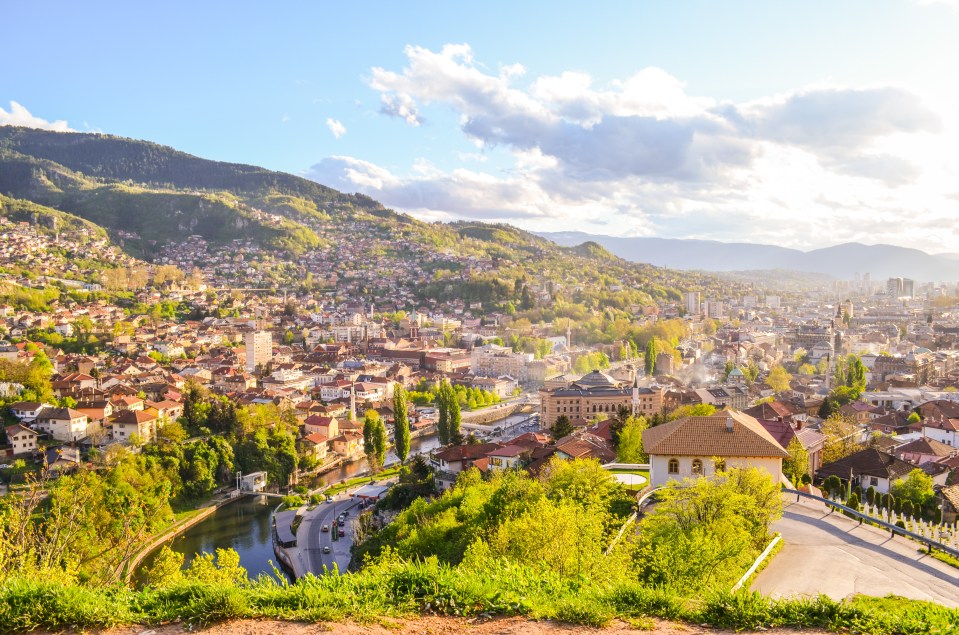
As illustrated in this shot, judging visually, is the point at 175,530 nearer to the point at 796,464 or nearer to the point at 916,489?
the point at 796,464

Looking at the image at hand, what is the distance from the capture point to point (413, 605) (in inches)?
131

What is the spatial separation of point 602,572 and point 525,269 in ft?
221

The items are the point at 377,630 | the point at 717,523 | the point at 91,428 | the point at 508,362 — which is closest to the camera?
the point at 377,630

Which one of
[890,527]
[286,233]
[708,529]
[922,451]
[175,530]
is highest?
[286,233]

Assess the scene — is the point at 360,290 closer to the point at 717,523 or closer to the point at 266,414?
the point at 266,414

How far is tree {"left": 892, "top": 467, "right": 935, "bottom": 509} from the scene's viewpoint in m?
11.8

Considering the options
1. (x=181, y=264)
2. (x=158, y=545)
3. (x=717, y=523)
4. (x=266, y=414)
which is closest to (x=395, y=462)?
(x=266, y=414)

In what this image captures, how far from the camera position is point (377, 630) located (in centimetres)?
309

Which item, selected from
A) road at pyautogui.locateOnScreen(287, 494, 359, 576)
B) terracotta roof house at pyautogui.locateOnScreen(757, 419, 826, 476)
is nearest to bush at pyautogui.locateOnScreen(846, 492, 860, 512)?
terracotta roof house at pyautogui.locateOnScreen(757, 419, 826, 476)

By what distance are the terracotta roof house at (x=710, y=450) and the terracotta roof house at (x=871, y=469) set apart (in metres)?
5.88

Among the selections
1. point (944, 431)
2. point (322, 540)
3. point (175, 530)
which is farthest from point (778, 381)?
point (175, 530)

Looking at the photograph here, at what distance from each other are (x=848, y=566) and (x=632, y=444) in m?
7.03

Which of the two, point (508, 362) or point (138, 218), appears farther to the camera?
point (138, 218)

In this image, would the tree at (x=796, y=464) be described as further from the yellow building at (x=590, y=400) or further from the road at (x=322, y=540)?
the yellow building at (x=590, y=400)
